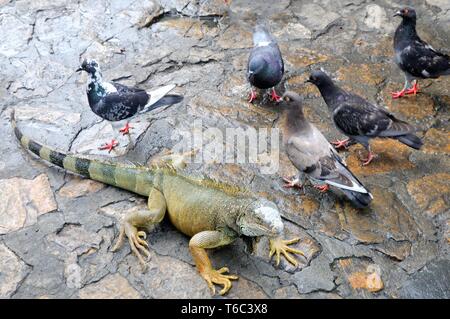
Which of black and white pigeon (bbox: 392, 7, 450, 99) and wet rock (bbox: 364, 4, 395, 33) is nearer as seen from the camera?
black and white pigeon (bbox: 392, 7, 450, 99)

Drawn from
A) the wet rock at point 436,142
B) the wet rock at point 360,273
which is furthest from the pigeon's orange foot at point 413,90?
the wet rock at point 360,273

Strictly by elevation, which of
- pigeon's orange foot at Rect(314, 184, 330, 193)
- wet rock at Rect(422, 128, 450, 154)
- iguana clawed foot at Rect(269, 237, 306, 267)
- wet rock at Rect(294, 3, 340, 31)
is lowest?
pigeon's orange foot at Rect(314, 184, 330, 193)

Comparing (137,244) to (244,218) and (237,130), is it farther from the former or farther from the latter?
(237,130)

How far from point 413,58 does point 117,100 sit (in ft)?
11.9

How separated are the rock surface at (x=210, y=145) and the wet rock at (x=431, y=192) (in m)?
0.02

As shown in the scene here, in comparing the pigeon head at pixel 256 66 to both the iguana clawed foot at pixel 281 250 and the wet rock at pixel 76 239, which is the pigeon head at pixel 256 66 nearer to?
the iguana clawed foot at pixel 281 250

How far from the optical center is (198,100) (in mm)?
6816

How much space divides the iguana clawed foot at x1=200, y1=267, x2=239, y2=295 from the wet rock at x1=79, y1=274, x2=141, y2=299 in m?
0.59

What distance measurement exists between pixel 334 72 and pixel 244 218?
11.0 feet

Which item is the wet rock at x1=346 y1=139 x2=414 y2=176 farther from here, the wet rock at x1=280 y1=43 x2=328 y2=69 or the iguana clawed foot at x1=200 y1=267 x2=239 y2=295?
the iguana clawed foot at x1=200 y1=267 x2=239 y2=295

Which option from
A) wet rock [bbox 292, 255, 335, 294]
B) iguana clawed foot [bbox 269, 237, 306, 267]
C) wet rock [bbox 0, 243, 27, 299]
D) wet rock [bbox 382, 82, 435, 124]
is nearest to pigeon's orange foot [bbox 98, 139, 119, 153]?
wet rock [bbox 0, 243, 27, 299]

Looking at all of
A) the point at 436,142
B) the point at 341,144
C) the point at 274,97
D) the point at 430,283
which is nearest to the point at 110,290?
→ the point at 430,283

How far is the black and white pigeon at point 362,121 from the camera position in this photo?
5.77 m

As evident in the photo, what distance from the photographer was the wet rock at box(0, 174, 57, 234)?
525 centimetres
